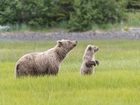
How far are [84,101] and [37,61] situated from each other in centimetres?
317

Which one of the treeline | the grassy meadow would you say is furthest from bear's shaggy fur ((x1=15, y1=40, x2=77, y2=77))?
the treeline

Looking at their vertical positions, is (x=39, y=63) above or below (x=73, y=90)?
above

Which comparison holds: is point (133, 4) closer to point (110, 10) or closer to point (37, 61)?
point (110, 10)

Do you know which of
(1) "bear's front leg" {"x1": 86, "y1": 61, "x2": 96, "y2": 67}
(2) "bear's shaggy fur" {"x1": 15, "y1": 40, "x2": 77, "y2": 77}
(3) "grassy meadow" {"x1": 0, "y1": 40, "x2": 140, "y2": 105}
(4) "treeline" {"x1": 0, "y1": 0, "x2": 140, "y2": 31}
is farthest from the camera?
(4) "treeline" {"x1": 0, "y1": 0, "x2": 140, "y2": 31}

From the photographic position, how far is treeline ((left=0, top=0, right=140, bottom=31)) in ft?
133

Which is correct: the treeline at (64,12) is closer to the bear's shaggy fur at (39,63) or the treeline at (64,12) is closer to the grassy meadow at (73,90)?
the bear's shaggy fur at (39,63)

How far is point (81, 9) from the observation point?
41125 millimetres

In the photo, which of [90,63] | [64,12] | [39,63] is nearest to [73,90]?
[39,63]

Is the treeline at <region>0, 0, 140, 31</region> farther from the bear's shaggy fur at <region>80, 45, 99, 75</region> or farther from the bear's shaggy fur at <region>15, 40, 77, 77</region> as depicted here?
the bear's shaggy fur at <region>15, 40, 77, 77</region>

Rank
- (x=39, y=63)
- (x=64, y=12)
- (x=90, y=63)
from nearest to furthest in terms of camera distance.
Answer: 1. (x=39, y=63)
2. (x=90, y=63)
3. (x=64, y=12)

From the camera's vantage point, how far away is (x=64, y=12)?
42.4 metres

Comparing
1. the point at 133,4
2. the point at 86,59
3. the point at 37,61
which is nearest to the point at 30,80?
the point at 37,61

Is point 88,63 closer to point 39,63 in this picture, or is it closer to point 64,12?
point 39,63

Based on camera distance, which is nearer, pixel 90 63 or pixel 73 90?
pixel 73 90
